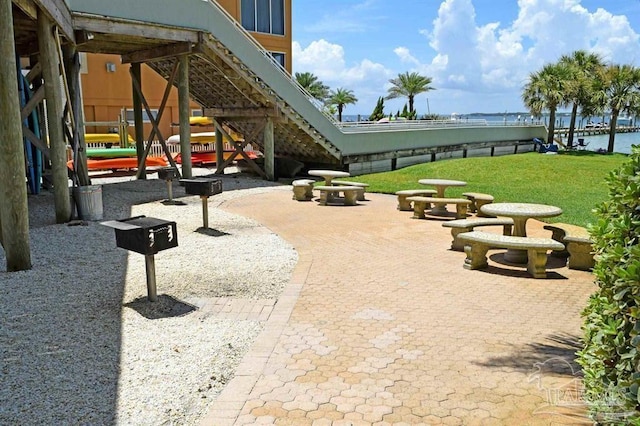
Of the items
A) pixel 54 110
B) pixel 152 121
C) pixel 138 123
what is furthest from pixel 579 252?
pixel 138 123

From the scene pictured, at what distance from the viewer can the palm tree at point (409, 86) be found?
163 feet

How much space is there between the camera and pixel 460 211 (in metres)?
12.7

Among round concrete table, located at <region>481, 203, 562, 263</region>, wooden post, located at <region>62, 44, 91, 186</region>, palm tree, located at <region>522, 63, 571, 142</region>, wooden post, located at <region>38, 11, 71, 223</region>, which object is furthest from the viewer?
palm tree, located at <region>522, 63, 571, 142</region>

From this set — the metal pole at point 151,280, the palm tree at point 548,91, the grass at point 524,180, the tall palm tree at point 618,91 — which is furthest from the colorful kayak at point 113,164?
the tall palm tree at point 618,91

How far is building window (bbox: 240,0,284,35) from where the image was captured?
24558 millimetres

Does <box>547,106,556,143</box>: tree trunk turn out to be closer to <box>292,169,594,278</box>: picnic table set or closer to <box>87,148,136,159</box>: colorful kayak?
<box>292,169,594,278</box>: picnic table set

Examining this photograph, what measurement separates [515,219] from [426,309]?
3.93 m

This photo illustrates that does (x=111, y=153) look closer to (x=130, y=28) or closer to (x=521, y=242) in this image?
(x=130, y=28)

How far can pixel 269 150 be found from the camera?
18.9m

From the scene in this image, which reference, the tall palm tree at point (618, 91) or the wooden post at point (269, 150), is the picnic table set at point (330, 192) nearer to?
the wooden post at point (269, 150)

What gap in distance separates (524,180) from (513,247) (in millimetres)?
13511

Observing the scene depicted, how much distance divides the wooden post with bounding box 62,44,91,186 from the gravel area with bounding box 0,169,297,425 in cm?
219

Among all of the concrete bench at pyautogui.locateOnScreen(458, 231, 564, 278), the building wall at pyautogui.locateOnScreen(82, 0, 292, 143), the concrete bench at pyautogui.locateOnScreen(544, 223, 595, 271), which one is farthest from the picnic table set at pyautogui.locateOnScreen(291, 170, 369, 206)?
the building wall at pyautogui.locateOnScreen(82, 0, 292, 143)

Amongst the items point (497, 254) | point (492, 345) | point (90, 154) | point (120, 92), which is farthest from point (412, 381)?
point (120, 92)
